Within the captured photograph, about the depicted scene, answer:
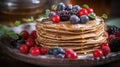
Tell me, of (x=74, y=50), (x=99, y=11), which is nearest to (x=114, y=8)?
(x=99, y=11)

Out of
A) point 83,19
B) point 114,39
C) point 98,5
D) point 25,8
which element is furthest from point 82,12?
point 98,5

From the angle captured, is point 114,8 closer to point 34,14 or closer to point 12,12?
point 34,14

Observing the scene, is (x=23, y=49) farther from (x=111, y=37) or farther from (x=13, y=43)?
(x=111, y=37)

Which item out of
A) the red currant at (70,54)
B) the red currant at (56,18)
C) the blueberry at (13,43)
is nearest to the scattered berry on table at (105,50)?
the red currant at (70,54)

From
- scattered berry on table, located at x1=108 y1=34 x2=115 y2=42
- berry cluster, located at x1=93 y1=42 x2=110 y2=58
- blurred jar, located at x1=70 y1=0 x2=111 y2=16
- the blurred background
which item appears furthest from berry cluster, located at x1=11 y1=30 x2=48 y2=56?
blurred jar, located at x1=70 y1=0 x2=111 y2=16

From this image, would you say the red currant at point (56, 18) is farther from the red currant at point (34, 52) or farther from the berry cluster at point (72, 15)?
the red currant at point (34, 52)
